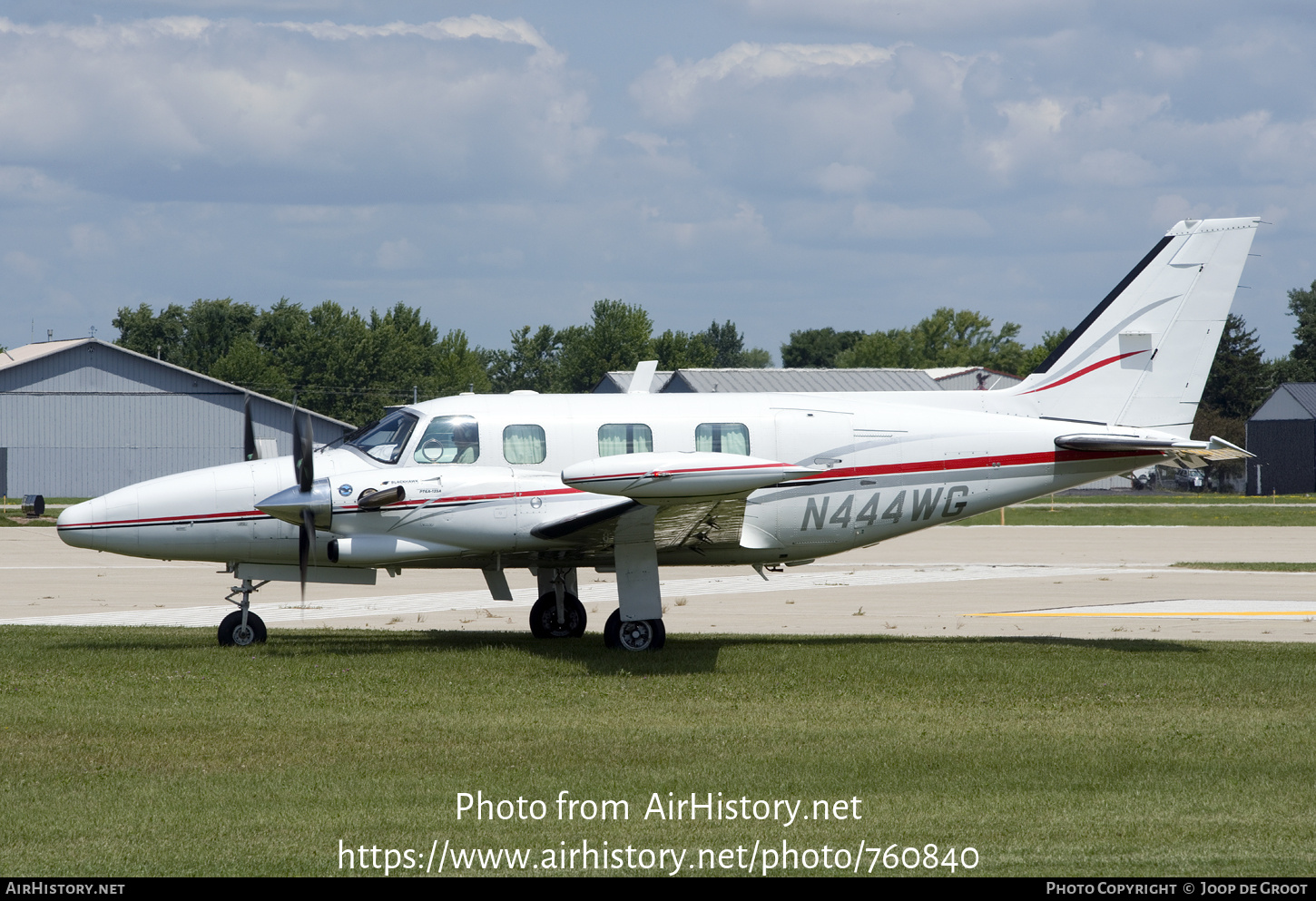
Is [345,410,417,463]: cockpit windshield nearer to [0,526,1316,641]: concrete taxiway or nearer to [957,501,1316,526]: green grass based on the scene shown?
[0,526,1316,641]: concrete taxiway

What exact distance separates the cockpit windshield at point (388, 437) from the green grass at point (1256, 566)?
20.1 meters

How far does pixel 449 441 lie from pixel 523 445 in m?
0.88

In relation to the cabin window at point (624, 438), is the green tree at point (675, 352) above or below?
above

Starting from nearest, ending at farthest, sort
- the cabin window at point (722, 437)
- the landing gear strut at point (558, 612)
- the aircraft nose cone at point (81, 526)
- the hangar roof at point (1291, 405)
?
the aircraft nose cone at point (81, 526) < the cabin window at point (722, 437) < the landing gear strut at point (558, 612) < the hangar roof at point (1291, 405)

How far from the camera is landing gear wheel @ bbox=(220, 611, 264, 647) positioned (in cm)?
1561

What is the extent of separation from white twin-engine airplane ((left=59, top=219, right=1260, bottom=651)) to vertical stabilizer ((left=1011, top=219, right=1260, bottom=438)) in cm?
3

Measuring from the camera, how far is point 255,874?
22.9 ft

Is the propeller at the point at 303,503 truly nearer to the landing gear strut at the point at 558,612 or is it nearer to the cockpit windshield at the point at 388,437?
the cockpit windshield at the point at 388,437

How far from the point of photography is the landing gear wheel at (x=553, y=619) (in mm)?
16938

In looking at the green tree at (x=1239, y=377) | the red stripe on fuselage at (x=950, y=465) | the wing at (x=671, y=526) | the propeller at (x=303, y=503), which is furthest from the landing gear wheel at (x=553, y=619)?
the green tree at (x=1239, y=377)

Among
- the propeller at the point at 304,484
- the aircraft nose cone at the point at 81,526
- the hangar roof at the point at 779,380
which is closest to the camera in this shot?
the propeller at the point at 304,484

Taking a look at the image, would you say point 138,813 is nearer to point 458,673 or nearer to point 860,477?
point 458,673

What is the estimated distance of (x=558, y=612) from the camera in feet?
55.5

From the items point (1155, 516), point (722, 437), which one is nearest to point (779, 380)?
point (1155, 516)
